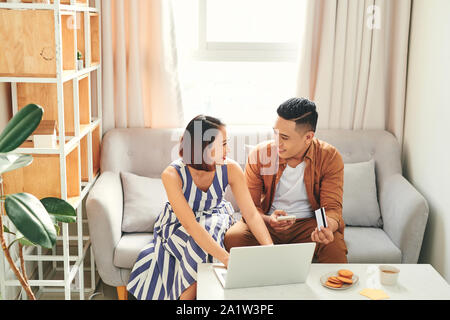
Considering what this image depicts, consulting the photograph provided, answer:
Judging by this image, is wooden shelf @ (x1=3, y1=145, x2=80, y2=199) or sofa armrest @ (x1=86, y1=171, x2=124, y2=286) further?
sofa armrest @ (x1=86, y1=171, x2=124, y2=286)

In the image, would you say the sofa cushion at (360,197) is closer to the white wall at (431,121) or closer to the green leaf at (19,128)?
the white wall at (431,121)

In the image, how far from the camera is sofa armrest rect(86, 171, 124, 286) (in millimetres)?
2590

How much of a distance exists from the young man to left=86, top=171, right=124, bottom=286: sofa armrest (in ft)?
1.85

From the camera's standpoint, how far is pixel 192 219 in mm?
2283

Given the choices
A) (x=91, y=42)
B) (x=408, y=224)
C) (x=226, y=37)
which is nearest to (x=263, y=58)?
(x=226, y=37)

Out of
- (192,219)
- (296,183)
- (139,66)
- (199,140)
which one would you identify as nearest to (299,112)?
(296,183)

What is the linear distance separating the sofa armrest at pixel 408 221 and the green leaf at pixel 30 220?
1.72 m

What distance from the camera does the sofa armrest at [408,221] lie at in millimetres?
2670

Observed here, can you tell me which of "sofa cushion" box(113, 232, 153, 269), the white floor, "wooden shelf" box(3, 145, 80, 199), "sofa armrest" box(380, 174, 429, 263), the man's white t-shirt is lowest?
the white floor

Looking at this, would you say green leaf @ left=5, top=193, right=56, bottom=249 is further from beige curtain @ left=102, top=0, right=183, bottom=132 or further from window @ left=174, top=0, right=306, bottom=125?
window @ left=174, top=0, right=306, bottom=125

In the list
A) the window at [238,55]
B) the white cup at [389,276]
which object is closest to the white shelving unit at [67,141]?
the window at [238,55]

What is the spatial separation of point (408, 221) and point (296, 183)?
23.3 inches

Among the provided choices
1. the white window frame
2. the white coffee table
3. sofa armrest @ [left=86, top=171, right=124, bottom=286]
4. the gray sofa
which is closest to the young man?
the gray sofa

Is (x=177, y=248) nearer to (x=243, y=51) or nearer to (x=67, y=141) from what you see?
(x=67, y=141)
